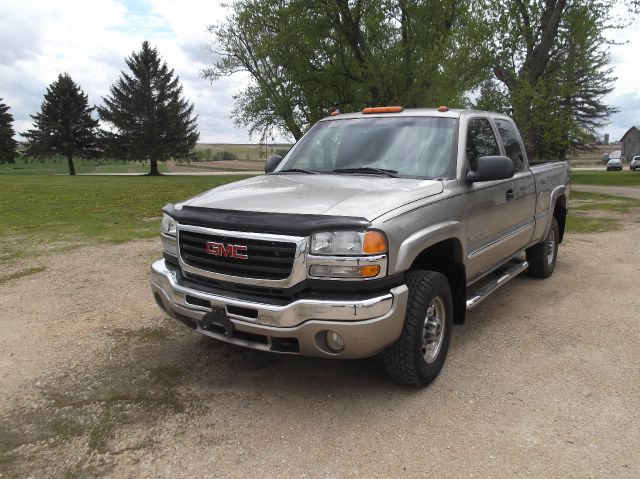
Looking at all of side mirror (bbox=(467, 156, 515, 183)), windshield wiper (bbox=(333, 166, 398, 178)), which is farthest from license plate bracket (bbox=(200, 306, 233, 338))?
side mirror (bbox=(467, 156, 515, 183))

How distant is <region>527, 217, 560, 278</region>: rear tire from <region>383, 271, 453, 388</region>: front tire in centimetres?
313

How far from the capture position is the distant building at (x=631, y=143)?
9588cm

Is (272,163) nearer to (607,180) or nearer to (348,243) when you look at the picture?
(348,243)

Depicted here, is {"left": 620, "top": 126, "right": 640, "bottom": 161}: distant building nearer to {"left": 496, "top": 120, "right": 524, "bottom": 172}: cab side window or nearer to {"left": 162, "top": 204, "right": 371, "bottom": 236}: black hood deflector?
{"left": 496, "top": 120, "right": 524, "bottom": 172}: cab side window

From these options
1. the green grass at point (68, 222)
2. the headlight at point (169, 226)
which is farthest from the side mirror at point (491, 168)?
the green grass at point (68, 222)

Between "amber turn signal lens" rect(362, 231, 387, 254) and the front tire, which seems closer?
"amber turn signal lens" rect(362, 231, 387, 254)

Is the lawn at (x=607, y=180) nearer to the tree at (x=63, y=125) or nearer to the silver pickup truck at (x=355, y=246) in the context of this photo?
the silver pickup truck at (x=355, y=246)

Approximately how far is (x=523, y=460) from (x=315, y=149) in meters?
3.11

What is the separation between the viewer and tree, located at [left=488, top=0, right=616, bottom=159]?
1975 cm

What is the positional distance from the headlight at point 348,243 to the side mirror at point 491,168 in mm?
1338

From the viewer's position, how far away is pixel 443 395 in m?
3.48

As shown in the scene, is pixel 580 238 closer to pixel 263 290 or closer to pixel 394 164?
pixel 394 164

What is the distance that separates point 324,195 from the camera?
11.4 ft

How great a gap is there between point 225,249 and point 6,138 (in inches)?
2276
